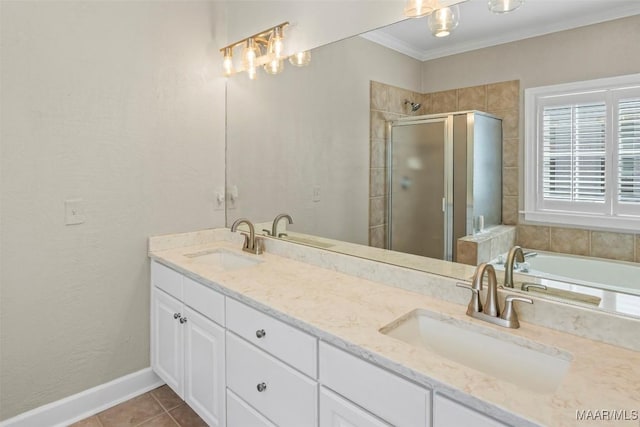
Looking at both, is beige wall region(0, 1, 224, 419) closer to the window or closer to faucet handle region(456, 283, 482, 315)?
faucet handle region(456, 283, 482, 315)

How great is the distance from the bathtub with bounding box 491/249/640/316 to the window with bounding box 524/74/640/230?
0.40 feet

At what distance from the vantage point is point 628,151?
1.08 meters

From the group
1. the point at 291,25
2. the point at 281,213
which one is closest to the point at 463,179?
the point at 281,213

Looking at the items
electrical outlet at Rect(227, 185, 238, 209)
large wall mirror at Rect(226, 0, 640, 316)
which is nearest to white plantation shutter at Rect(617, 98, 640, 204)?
large wall mirror at Rect(226, 0, 640, 316)

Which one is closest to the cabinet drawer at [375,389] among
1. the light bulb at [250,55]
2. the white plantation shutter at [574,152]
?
the white plantation shutter at [574,152]

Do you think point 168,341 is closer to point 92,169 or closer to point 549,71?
point 92,169

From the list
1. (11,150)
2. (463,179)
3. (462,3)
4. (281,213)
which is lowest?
(281,213)

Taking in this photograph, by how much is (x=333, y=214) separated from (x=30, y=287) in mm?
1529

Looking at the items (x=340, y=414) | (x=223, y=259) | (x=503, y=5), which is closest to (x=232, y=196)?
(x=223, y=259)

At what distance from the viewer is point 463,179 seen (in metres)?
1.48

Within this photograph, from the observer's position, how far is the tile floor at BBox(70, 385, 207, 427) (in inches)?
78.5

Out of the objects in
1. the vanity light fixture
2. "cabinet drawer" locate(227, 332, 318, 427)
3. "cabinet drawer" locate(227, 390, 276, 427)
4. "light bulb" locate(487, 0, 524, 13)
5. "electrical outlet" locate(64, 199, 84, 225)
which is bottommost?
"cabinet drawer" locate(227, 390, 276, 427)

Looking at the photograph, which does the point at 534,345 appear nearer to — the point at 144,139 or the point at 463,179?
the point at 463,179

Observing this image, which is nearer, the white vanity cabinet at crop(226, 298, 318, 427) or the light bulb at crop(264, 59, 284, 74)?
the white vanity cabinet at crop(226, 298, 318, 427)
